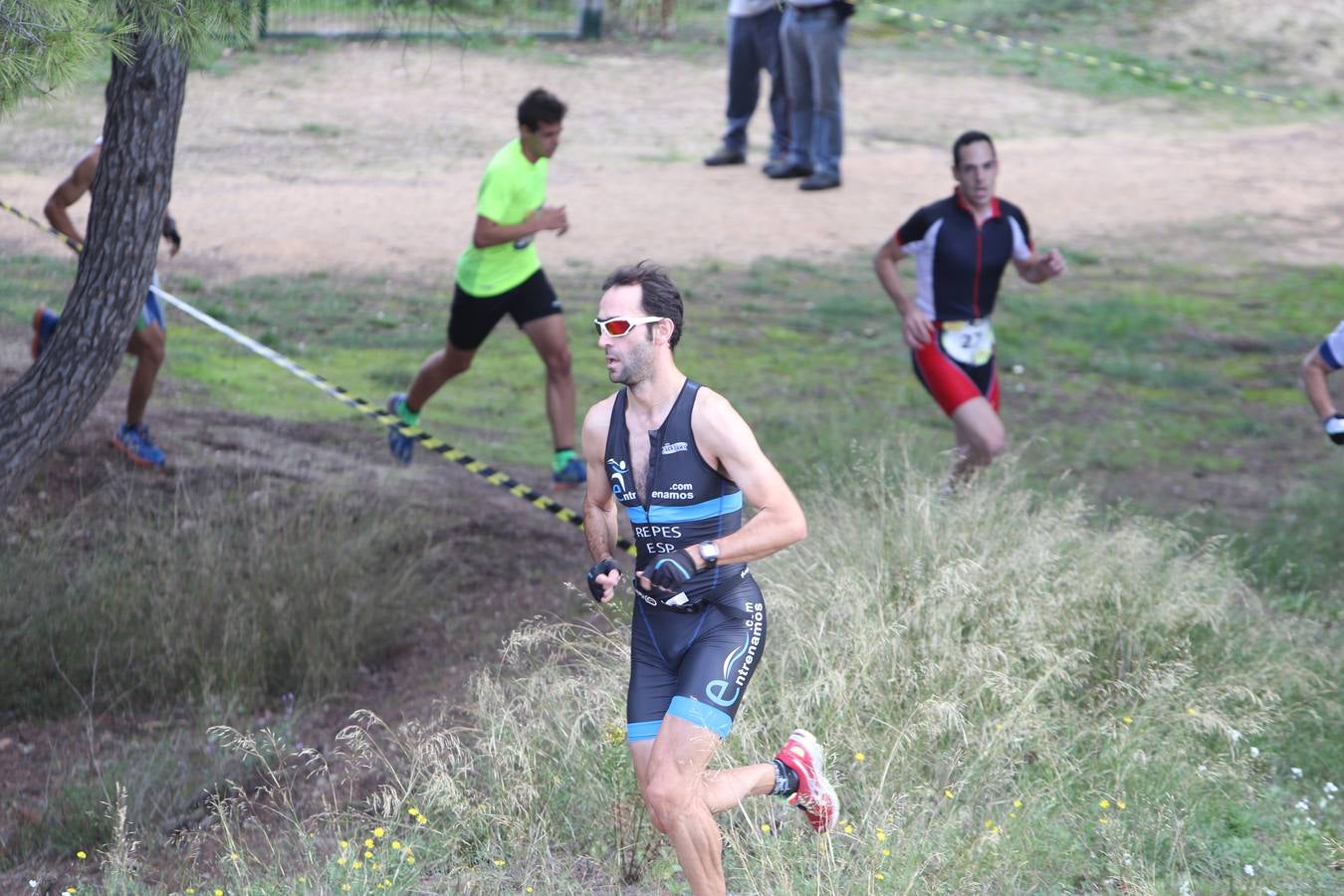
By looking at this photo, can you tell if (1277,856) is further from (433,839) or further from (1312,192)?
(1312,192)

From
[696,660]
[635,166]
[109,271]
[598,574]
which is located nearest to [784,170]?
[635,166]

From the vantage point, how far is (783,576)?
21.0 feet

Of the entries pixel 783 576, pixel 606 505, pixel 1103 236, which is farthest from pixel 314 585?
pixel 1103 236

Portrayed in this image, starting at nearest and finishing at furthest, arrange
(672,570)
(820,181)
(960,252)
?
(672,570) → (960,252) → (820,181)

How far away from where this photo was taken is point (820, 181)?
15.0m

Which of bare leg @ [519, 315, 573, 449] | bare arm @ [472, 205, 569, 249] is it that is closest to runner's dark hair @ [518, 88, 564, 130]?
bare arm @ [472, 205, 569, 249]

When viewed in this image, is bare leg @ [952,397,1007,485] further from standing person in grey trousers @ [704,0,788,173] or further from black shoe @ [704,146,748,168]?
black shoe @ [704,146,748,168]

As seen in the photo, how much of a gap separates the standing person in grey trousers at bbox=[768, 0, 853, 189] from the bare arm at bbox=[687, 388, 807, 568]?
10042 mm

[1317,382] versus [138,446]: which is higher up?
[1317,382]

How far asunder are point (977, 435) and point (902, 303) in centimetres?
76

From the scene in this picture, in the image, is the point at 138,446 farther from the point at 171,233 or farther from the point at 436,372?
the point at 436,372

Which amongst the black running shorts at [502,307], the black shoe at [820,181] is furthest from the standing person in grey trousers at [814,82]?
the black running shorts at [502,307]

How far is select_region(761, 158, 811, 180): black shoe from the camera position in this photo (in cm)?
1526

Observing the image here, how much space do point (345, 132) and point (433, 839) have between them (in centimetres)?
1246
